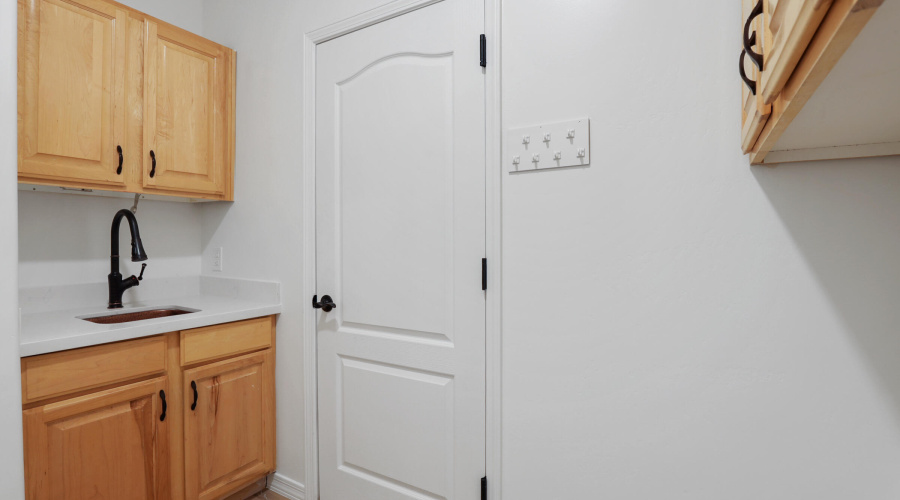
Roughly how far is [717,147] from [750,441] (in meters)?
0.77

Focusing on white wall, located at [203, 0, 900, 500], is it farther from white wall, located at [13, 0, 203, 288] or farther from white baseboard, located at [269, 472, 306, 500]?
white wall, located at [13, 0, 203, 288]

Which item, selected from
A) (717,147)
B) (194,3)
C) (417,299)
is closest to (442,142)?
(417,299)

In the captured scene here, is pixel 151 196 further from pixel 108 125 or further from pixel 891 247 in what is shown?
pixel 891 247

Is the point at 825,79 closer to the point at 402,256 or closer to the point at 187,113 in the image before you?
the point at 402,256

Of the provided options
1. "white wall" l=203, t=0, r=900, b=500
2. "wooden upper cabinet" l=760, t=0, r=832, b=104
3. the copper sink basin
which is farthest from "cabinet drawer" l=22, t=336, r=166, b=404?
"wooden upper cabinet" l=760, t=0, r=832, b=104

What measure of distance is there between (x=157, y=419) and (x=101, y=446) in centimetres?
18

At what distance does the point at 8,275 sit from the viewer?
100 centimetres

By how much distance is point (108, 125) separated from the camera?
176 cm

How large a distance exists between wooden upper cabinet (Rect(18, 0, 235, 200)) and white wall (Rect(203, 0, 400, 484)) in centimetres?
12

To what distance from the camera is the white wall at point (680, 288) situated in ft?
3.33

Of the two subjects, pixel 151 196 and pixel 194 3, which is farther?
pixel 194 3

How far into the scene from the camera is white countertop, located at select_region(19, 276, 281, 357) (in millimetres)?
1404

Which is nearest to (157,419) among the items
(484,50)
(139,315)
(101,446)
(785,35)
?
(101,446)

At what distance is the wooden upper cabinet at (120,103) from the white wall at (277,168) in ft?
0.41
